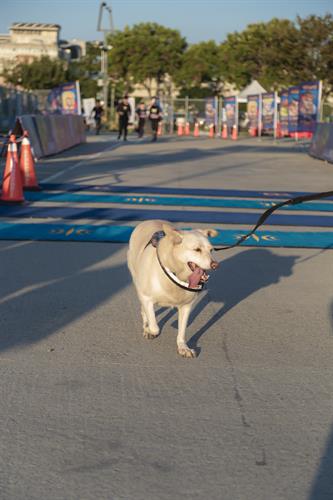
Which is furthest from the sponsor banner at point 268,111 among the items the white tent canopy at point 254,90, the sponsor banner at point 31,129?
the sponsor banner at point 31,129

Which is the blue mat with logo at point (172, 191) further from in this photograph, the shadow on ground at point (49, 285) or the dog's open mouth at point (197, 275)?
the dog's open mouth at point (197, 275)

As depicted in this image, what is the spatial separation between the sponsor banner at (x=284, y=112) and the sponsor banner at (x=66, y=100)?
10851 millimetres

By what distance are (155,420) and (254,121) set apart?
146 ft

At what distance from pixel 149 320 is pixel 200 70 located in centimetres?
9303

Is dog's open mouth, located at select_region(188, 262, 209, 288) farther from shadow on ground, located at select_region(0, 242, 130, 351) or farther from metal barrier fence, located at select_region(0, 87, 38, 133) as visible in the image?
metal barrier fence, located at select_region(0, 87, 38, 133)

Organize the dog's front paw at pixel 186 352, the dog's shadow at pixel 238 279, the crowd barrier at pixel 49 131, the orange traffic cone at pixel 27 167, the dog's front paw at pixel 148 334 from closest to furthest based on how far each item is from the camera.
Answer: the dog's front paw at pixel 186 352, the dog's front paw at pixel 148 334, the dog's shadow at pixel 238 279, the orange traffic cone at pixel 27 167, the crowd barrier at pixel 49 131

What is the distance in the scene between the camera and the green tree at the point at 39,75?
99.3m

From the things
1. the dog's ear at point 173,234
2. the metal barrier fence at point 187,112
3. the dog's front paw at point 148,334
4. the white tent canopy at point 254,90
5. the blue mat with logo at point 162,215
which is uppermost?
the dog's ear at point 173,234

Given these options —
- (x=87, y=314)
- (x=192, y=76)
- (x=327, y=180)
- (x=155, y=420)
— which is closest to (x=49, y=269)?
(x=87, y=314)

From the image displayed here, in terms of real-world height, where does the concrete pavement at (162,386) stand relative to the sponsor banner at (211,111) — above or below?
above

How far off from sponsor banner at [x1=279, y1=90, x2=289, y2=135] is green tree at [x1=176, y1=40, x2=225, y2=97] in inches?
2072

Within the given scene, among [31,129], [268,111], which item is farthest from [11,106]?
[31,129]

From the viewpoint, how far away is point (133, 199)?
1427 centimetres

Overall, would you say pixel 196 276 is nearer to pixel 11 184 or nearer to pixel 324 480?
pixel 324 480
